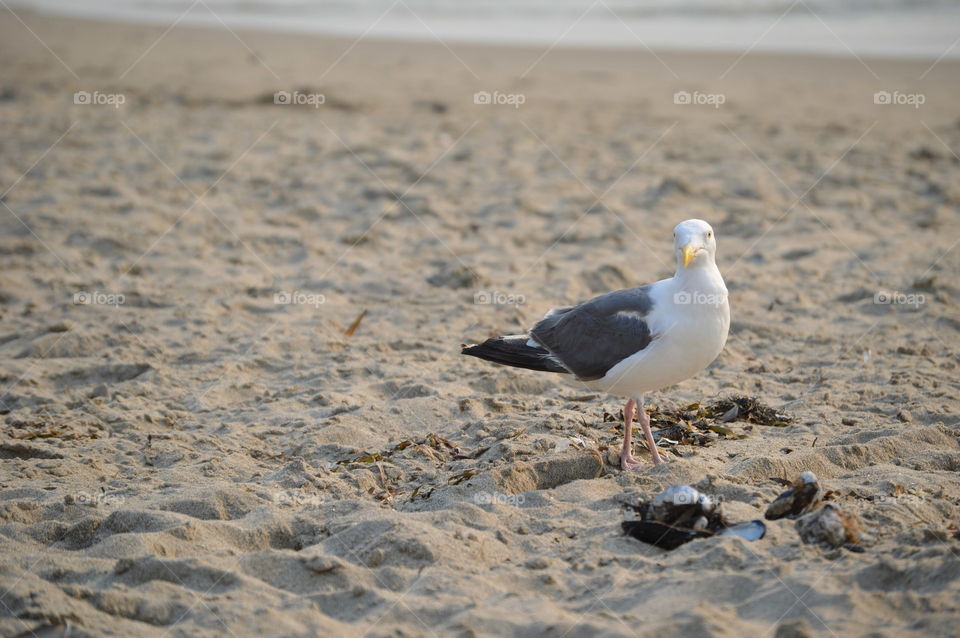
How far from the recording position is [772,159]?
1026cm

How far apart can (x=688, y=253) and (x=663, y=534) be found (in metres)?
1.31

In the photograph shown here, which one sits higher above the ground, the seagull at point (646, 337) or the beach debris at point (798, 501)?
the seagull at point (646, 337)

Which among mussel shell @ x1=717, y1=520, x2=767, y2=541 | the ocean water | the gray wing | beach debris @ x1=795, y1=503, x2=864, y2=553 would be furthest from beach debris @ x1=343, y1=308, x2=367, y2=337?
the ocean water

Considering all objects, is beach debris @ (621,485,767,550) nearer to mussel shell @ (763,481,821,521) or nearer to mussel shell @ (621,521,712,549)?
mussel shell @ (621,521,712,549)

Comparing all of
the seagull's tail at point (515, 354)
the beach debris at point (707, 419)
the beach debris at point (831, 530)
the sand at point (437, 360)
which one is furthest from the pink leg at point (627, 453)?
the beach debris at point (831, 530)

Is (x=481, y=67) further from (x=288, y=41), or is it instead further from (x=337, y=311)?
(x=337, y=311)

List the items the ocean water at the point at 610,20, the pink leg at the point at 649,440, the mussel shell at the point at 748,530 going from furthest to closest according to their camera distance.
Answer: the ocean water at the point at 610,20 < the pink leg at the point at 649,440 < the mussel shell at the point at 748,530

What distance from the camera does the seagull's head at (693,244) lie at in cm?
437

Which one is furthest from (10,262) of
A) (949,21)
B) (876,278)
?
(949,21)

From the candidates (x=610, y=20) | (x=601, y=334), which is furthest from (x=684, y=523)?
(x=610, y=20)

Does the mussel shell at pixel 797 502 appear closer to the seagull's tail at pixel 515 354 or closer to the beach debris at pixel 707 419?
the beach debris at pixel 707 419

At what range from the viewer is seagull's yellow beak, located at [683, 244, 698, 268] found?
4.34 meters

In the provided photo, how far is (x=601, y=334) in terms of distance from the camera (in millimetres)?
4695

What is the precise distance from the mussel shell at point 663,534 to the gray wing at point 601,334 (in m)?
0.99
